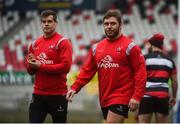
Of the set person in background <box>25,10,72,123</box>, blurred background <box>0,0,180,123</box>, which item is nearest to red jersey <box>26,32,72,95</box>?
person in background <box>25,10,72,123</box>

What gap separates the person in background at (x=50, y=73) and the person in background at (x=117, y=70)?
513 millimetres

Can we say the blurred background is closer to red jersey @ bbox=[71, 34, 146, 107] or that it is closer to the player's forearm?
the player's forearm

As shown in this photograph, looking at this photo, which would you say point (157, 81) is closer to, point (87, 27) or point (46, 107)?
point (46, 107)

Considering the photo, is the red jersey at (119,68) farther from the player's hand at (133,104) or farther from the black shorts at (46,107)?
the black shorts at (46,107)

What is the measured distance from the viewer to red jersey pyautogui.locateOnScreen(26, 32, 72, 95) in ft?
26.2

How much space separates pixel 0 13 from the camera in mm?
22906

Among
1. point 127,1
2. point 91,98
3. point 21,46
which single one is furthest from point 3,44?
point 91,98

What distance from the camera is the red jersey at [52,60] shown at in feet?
26.2

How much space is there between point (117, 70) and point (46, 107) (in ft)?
4.03

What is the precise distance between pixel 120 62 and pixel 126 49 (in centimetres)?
16

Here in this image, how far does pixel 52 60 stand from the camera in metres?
8.05

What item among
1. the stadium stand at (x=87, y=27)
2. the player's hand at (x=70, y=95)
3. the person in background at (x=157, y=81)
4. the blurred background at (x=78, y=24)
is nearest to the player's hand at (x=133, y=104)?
the player's hand at (x=70, y=95)

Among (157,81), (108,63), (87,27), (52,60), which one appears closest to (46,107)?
(52,60)

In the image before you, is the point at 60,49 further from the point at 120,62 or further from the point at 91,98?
the point at 91,98
